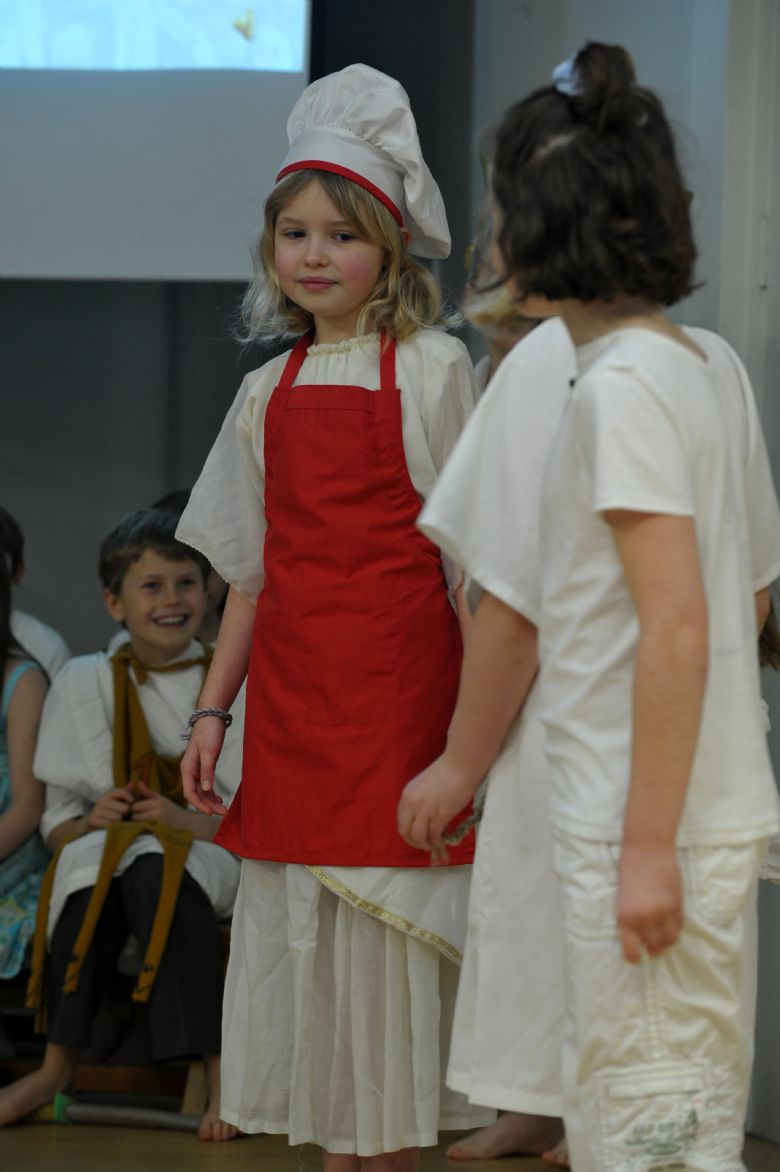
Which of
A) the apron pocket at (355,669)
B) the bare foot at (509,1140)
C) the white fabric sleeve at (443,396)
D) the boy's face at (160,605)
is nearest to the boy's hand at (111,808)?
the boy's face at (160,605)

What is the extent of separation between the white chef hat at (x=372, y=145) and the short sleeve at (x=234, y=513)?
294 mm

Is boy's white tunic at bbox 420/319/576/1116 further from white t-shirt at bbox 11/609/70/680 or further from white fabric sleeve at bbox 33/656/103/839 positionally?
white t-shirt at bbox 11/609/70/680

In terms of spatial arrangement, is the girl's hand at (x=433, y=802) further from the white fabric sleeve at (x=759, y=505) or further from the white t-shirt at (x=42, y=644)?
the white t-shirt at (x=42, y=644)

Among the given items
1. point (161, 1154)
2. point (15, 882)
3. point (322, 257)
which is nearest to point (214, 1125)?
point (161, 1154)

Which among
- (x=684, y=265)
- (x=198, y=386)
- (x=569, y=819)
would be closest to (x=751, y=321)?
(x=684, y=265)

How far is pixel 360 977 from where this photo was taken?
5.88 ft

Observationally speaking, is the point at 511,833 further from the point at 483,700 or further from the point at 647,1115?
the point at 647,1115

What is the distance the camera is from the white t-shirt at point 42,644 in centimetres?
324

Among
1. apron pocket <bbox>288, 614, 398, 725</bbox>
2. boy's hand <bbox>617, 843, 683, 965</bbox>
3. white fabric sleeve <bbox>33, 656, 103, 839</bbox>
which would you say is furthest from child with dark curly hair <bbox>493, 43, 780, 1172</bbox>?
white fabric sleeve <bbox>33, 656, 103, 839</bbox>

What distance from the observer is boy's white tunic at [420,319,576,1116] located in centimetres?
133

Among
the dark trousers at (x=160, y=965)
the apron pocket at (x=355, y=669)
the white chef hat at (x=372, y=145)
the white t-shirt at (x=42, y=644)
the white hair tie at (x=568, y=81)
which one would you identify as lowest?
the dark trousers at (x=160, y=965)

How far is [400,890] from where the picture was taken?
1769 millimetres

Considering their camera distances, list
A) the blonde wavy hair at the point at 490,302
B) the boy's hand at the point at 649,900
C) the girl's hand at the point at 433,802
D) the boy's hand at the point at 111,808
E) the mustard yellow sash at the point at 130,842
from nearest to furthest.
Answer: the boy's hand at the point at 649,900, the blonde wavy hair at the point at 490,302, the girl's hand at the point at 433,802, the mustard yellow sash at the point at 130,842, the boy's hand at the point at 111,808

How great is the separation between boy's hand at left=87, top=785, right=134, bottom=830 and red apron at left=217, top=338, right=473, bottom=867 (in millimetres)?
1040
